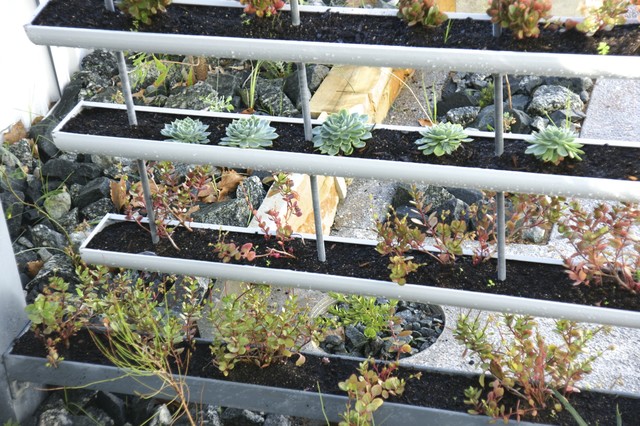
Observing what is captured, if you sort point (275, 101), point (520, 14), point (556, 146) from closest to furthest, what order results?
point (520, 14) < point (556, 146) < point (275, 101)

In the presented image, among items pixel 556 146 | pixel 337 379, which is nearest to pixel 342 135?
pixel 556 146

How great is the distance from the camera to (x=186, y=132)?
2.79 meters

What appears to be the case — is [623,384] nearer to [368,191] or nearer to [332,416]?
[332,416]

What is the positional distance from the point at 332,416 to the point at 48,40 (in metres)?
1.48

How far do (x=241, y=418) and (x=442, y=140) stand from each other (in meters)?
1.31

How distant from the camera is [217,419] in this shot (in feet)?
10.7

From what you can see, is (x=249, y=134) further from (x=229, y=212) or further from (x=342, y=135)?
(x=229, y=212)

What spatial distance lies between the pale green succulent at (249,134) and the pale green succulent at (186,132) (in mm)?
71

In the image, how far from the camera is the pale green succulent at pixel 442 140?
2.62 m

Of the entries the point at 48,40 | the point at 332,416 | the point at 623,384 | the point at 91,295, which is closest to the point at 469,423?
the point at 332,416

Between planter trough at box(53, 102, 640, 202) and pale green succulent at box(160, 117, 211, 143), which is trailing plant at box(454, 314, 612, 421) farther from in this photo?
pale green succulent at box(160, 117, 211, 143)

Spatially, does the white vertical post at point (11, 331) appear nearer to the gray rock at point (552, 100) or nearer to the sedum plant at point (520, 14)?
the sedum plant at point (520, 14)

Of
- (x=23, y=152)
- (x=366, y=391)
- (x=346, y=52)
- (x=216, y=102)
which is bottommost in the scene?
(x=366, y=391)

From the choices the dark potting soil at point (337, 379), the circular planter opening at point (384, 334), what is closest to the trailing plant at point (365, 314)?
the circular planter opening at point (384, 334)
